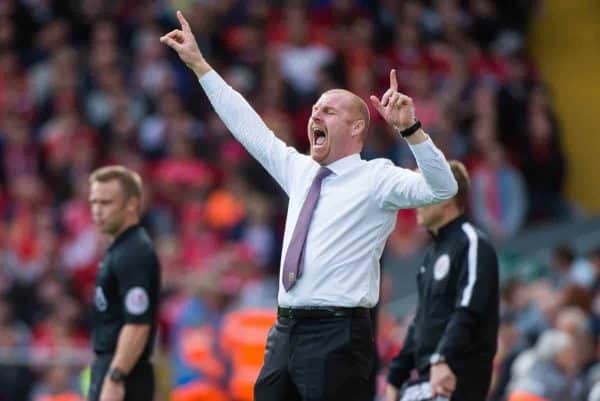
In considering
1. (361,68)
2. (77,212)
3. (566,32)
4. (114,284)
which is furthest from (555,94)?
(114,284)

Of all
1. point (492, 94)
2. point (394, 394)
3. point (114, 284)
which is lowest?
point (394, 394)

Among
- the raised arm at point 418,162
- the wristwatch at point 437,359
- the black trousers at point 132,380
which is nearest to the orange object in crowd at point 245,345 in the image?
the black trousers at point 132,380

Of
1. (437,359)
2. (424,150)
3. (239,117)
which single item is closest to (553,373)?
(437,359)

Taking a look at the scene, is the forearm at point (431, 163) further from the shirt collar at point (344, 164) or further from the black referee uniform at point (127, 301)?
the black referee uniform at point (127, 301)

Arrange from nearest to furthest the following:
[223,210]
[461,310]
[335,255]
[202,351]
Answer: [335,255], [461,310], [202,351], [223,210]

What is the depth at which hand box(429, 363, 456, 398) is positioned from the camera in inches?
314

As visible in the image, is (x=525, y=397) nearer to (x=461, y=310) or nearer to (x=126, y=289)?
(x=461, y=310)

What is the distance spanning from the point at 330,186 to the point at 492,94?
893 cm

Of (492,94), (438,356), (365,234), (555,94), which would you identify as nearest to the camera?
(365,234)

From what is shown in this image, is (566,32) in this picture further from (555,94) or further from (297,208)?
(297,208)

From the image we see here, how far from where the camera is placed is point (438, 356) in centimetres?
802

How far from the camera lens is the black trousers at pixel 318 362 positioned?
279 inches

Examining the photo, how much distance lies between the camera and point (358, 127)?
7402mm

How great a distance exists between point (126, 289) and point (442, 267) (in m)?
1.73
